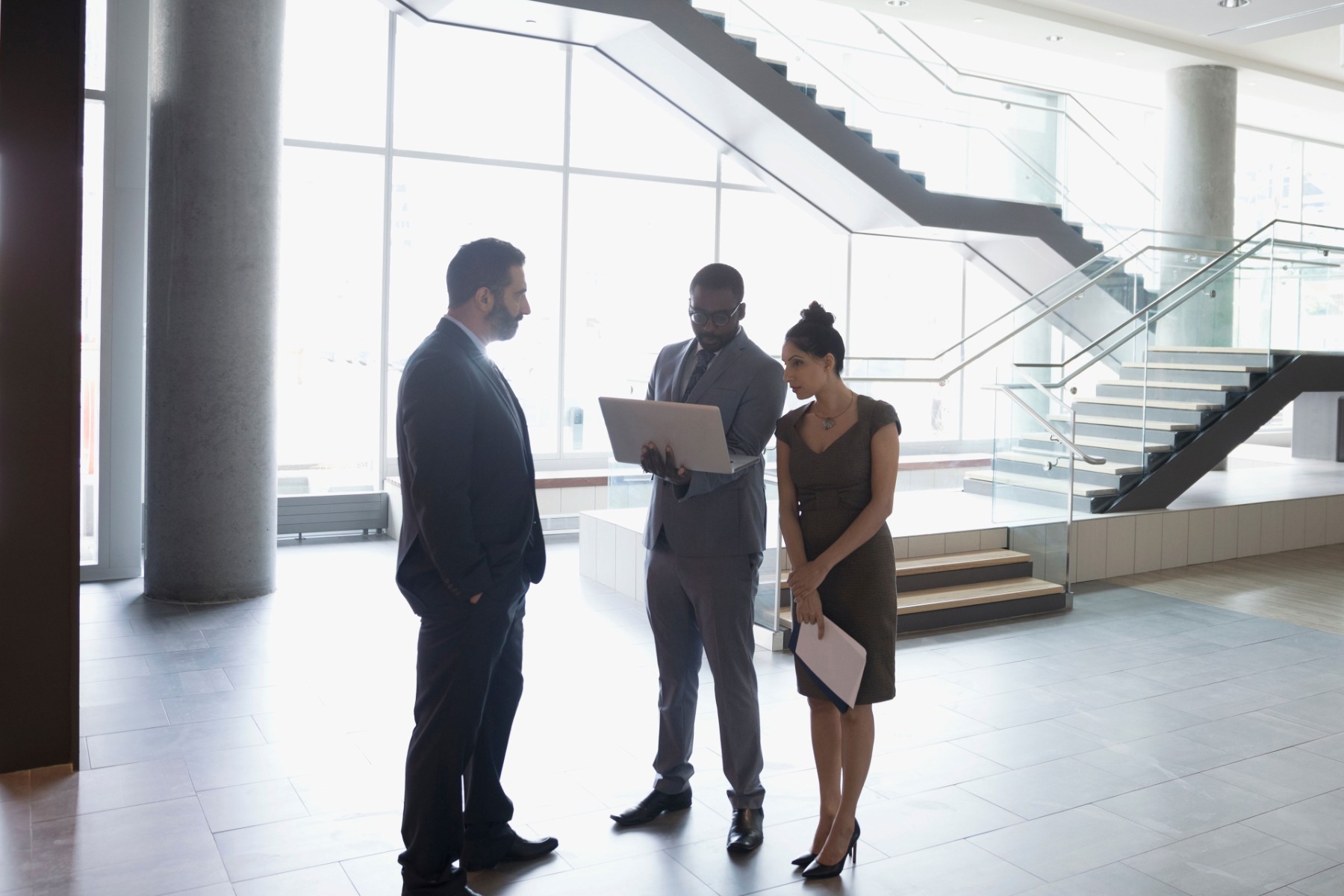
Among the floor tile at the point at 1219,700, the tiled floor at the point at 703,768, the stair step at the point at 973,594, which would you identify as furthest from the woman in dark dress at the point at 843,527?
the stair step at the point at 973,594

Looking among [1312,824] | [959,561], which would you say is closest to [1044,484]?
[959,561]

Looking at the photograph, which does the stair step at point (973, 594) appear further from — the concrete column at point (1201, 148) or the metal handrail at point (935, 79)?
the concrete column at point (1201, 148)

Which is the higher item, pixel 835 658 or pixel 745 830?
pixel 835 658

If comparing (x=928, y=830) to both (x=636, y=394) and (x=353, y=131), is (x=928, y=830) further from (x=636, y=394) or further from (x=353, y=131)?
(x=353, y=131)

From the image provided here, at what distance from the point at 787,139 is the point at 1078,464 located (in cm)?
341

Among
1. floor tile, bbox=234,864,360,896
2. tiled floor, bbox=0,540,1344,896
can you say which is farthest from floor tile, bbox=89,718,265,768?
floor tile, bbox=234,864,360,896

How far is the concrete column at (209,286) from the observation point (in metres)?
6.29

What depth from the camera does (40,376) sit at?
153 inches

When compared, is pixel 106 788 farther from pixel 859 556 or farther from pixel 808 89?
pixel 808 89

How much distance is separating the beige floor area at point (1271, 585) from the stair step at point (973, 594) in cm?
101

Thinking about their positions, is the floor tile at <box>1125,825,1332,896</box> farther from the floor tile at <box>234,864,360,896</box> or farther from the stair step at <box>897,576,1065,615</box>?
the stair step at <box>897,576,1065,615</box>

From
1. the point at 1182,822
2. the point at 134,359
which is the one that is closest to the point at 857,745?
the point at 1182,822

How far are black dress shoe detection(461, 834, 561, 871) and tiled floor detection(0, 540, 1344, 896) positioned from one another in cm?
4

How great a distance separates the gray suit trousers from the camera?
3.26m
